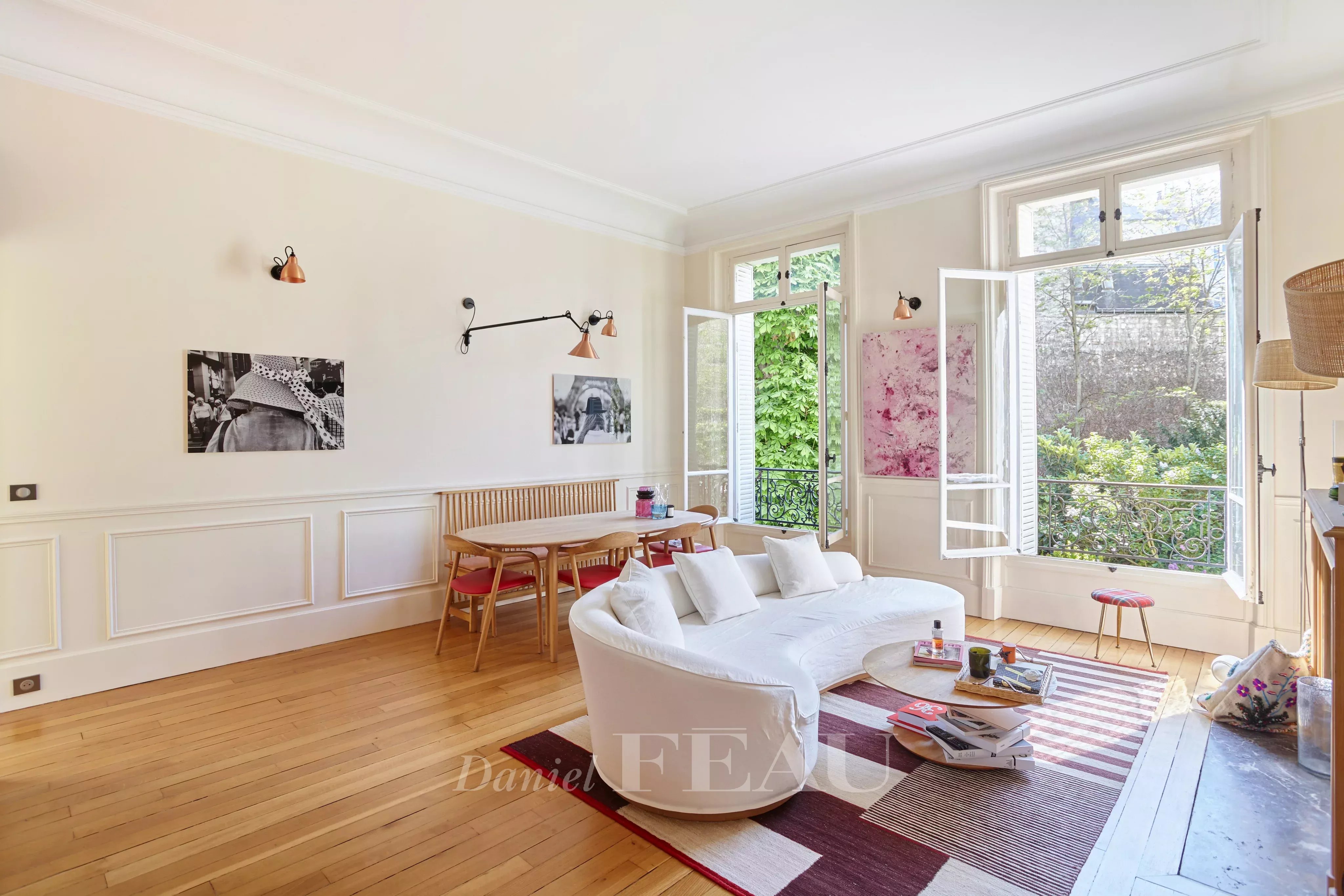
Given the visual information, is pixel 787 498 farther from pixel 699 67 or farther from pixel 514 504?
pixel 699 67

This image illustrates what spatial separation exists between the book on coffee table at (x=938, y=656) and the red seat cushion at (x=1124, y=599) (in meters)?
1.68

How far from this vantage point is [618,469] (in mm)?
6527

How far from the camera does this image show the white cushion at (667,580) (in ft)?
11.1

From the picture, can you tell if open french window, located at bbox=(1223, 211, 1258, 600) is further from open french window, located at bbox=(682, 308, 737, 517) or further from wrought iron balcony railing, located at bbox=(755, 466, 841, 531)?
open french window, located at bbox=(682, 308, 737, 517)

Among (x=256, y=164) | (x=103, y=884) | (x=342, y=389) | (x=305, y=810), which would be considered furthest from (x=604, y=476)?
(x=103, y=884)

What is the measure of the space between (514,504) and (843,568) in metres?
2.71

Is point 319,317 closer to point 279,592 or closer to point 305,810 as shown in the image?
point 279,592

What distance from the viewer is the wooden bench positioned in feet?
17.2

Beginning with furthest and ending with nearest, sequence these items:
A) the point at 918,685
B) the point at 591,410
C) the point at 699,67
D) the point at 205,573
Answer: the point at 591,410
the point at 205,573
the point at 699,67
the point at 918,685

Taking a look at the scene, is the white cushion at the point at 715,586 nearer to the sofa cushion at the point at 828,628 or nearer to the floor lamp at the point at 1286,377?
the sofa cushion at the point at 828,628

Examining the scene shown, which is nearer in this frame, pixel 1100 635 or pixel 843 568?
pixel 1100 635

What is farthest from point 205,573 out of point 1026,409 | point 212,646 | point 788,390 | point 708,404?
point 788,390

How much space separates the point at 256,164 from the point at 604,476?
11.7 ft

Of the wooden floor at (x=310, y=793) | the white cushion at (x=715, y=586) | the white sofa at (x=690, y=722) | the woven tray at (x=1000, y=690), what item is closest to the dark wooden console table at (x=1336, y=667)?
the wooden floor at (x=310, y=793)
